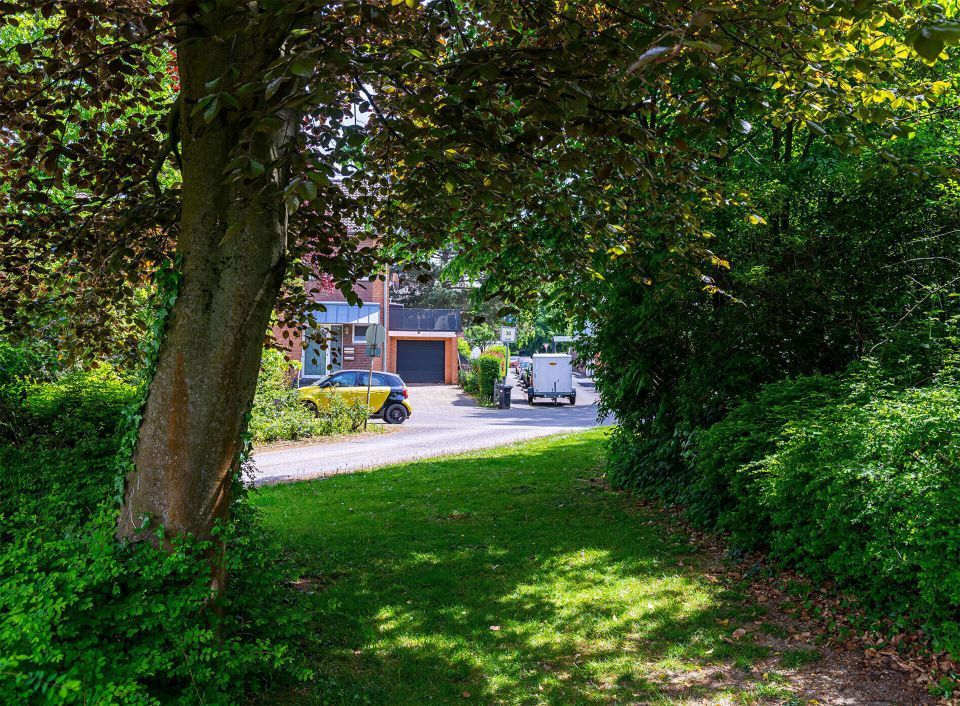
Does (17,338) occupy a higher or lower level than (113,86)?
lower

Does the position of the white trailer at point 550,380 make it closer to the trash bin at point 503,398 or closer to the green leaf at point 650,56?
the trash bin at point 503,398

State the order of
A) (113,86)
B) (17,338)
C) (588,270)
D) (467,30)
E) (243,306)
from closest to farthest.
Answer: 1. (243,306)
2. (113,86)
3. (17,338)
4. (588,270)
5. (467,30)

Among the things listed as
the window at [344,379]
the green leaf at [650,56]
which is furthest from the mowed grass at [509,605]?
the window at [344,379]

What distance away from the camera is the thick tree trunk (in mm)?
3762

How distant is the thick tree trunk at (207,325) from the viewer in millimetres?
3762

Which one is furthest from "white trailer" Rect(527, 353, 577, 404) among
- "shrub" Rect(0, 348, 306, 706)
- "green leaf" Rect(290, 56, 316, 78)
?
"green leaf" Rect(290, 56, 316, 78)

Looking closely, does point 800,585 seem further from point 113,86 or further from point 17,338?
point 17,338

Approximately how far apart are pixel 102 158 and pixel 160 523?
4008 millimetres

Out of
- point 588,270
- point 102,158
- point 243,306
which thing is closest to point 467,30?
point 588,270

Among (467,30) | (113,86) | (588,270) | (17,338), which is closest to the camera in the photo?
(113,86)

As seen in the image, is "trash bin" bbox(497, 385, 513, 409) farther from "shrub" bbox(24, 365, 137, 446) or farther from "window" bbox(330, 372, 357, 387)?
"shrub" bbox(24, 365, 137, 446)

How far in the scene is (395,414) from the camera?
2330 cm

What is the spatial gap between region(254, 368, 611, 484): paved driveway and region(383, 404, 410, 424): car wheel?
15.4 inches

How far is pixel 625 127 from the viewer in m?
3.56
